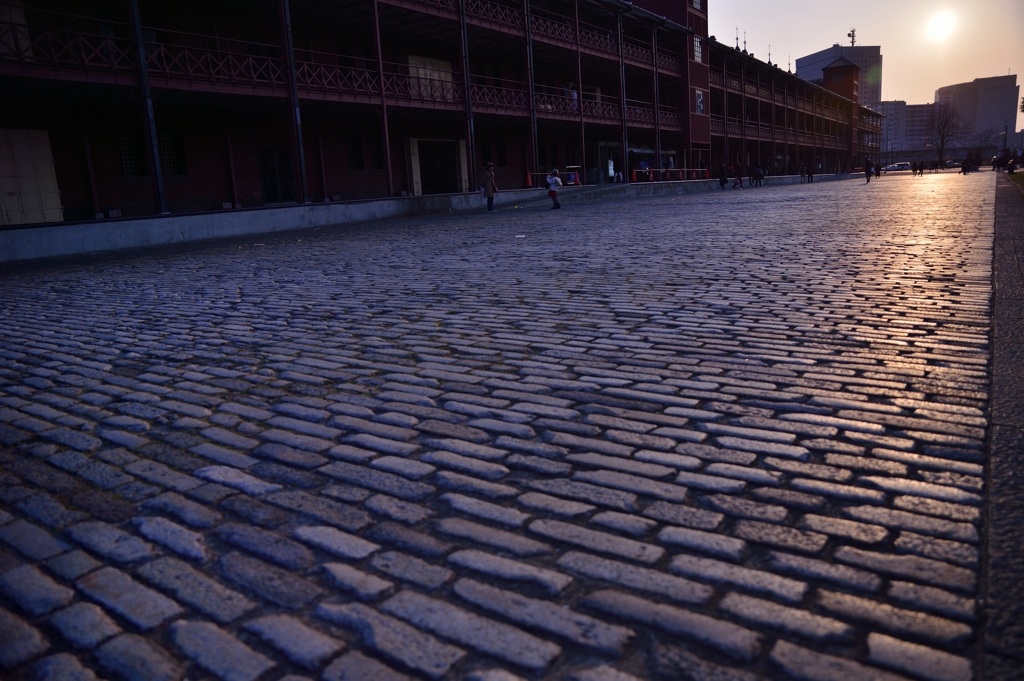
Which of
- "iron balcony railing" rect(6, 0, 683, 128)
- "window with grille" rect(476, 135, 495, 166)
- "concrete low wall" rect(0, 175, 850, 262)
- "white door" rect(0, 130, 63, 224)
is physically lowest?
"concrete low wall" rect(0, 175, 850, 262)

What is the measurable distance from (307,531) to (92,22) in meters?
21.8

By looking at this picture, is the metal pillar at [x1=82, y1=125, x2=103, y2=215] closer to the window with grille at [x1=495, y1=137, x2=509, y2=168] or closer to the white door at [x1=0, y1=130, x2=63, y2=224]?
the white door at [x1=0, y1=130, x2=63, y2=224]

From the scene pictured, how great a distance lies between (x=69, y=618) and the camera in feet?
6.59

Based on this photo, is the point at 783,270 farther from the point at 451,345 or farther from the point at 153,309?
the point at 153,309

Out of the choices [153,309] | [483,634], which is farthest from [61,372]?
[483,634]

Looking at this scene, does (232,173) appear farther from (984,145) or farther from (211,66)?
(984,145)

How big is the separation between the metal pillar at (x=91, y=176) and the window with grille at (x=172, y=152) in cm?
199

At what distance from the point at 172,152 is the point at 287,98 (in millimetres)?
4218

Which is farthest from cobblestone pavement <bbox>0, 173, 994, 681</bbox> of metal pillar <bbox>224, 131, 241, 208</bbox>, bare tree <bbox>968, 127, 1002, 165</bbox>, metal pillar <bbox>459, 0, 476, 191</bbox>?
bare tree <bbox>968, 127, 1002, 165</bbox>

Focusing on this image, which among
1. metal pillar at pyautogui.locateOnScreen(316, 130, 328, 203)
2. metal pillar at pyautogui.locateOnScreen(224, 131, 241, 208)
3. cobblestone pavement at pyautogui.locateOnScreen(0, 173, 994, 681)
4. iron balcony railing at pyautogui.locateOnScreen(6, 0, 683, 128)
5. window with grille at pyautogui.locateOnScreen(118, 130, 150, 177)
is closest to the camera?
cobblestone pavement at pyautogui.locateOnScreen(0, 173, 994, 681)

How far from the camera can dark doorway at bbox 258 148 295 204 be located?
77.0ft

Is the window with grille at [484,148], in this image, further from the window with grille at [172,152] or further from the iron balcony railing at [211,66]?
the window with grille at [172,152]

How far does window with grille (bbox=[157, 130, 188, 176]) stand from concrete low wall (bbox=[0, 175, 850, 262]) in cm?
485

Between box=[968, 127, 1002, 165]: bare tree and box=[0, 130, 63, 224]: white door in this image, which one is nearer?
box=[0, 130, 63, 224]: white door
